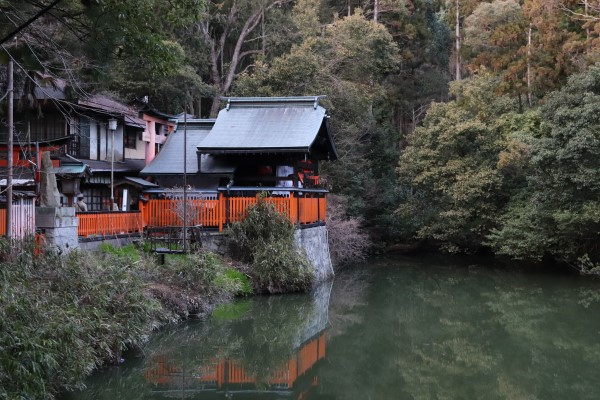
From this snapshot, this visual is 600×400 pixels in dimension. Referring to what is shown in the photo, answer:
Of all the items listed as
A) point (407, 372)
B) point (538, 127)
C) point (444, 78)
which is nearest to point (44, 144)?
point (407, 372)

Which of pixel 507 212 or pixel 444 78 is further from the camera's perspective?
pixel 444 78

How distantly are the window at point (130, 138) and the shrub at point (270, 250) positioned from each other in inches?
320

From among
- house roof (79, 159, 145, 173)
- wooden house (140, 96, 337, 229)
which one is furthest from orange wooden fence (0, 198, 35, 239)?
house roof (79, 159, 145, 173)

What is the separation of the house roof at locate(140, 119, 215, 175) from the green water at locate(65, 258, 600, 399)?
5.97 meters

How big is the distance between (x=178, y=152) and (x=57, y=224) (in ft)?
27.7

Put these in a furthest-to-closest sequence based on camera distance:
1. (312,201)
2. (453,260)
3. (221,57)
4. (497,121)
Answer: (221,57) → (453,260) → (497,121) → (312,201)

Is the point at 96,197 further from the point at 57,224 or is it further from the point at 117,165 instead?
the point at 57,224

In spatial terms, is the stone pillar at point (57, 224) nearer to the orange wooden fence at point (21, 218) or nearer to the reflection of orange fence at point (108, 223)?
the orange wooden fence at point (21, 218)

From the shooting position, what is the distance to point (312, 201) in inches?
797

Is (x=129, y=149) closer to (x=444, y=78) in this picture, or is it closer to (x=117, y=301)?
(x=117, y=301)

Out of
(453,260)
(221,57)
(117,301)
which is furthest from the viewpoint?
(221,57)

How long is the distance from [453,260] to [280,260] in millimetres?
15297

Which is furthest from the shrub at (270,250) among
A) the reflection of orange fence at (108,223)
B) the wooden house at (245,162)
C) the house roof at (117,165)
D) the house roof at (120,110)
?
the house roof at (120,110)

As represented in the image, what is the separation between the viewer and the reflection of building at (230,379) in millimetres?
9602
